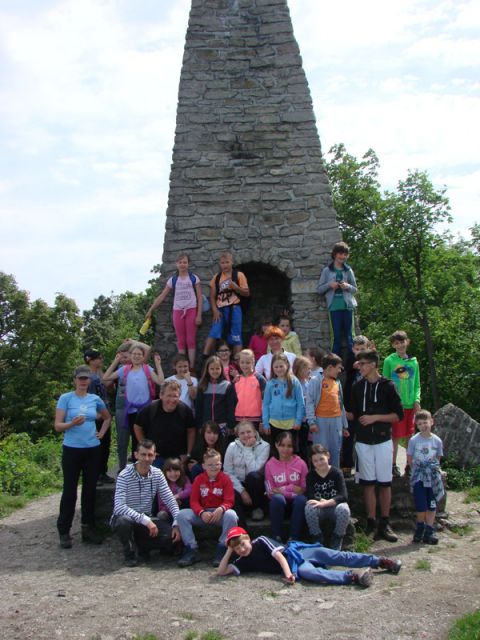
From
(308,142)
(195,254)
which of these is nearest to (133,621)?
(195,254)

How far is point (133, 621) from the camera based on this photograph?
4012mm

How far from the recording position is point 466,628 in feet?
12.4

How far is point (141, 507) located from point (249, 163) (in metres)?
5.21

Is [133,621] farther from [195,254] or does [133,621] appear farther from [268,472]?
[195,254]

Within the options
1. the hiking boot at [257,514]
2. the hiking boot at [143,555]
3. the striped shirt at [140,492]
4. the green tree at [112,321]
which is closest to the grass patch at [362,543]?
the hiking boot at [257,514]

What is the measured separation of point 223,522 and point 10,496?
495cm

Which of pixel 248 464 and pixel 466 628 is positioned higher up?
pixel 248 464

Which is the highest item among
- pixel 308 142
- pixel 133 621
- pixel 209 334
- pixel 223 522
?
pixel 308 142

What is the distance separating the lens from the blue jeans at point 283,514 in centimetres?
534

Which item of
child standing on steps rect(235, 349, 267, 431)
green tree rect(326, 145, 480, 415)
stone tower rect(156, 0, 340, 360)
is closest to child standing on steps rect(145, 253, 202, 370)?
stone tower rect(156, 0, 340, 360)

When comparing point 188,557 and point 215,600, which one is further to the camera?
point 188,557

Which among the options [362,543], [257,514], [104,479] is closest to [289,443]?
[257,514]

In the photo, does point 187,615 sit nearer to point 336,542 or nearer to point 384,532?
point 336,542

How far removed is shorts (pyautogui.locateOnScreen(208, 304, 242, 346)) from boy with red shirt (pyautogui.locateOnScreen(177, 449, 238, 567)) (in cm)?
259
